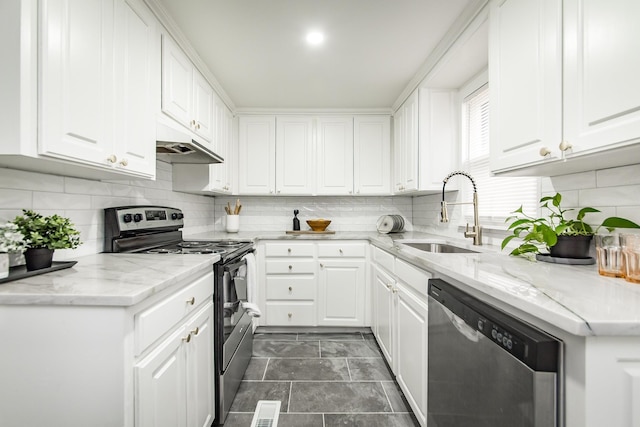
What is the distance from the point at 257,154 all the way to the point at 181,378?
2.41 m

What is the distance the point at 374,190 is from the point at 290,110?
1.29 metres

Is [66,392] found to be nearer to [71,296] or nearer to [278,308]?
[71,296]

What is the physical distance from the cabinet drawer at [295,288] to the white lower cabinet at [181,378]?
4.22ft

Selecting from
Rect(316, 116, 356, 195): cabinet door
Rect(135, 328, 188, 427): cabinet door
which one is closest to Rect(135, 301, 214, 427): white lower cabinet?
Rect(135, 328, 188, 427): cabinet door

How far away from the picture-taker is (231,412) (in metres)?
1.68

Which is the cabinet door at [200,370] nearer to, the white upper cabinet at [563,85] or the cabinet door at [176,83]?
the cabinet door at [176,83]

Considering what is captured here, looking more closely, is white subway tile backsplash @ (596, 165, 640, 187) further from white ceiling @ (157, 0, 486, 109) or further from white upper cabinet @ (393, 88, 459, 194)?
white upper cabinet @ (393, 88, 459, 194)

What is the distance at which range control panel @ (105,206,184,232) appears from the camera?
64.4 inches

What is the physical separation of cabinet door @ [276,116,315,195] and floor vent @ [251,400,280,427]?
1.98 meters

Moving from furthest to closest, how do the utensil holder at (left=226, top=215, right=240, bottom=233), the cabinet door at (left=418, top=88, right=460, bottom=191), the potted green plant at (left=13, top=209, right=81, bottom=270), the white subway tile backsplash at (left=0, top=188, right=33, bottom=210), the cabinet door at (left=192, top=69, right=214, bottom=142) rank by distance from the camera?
the utensil holder at (left=226, top=215, right=240, bottom=233) → the cabinet door at (left=418, top=88, right=460, bottom=191) → the cabinet door at (left=192, top=69, right=214, bottom=142) → the white subway tile backsplash at (left=0, top=188, right=33, bottom=210) → the potted green plant at (left=13, top=209, right=81, bottom=270)

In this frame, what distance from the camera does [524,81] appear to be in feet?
3.99

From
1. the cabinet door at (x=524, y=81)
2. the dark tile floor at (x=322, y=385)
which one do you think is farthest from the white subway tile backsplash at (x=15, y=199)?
the cabinet door at (x=524, y=81)

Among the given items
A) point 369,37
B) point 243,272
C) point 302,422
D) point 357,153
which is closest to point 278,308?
point 243,272

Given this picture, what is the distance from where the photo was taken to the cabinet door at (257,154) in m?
3.15
